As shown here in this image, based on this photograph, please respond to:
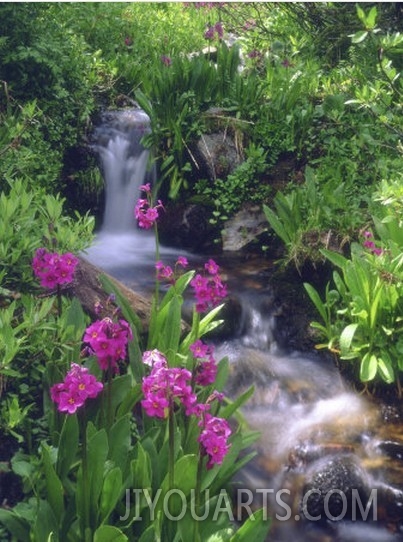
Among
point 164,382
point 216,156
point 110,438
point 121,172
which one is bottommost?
point 110,438

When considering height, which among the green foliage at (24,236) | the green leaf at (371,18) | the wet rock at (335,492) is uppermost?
the green leaf at (371,18)

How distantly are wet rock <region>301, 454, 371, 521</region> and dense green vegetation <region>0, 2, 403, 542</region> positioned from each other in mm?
524

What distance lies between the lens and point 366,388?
4379 mm

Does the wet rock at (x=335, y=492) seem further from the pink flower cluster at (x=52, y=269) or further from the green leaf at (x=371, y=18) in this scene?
the green leaf at (x=371, y=18)

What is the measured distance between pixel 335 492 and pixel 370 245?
1765 mm

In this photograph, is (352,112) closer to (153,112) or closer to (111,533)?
(153,112)

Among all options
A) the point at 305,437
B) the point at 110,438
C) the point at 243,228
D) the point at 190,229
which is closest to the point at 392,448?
the point at 305,437

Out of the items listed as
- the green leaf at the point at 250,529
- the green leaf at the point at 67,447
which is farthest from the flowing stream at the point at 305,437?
the green leaf at the point at 67,447

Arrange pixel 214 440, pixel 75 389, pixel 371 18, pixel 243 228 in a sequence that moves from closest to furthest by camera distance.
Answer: pixel 214 440
pixel 75 389
pixel 371 18
pixel 243 228

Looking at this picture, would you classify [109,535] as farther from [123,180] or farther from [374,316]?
[123,180]

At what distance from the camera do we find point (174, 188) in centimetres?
655

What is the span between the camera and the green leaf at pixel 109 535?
236 cm

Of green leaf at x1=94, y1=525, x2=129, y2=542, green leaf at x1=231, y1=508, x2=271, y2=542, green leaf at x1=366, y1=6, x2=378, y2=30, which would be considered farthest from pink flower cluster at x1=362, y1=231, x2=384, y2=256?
green leaf at x1=94, y1=525, x2=129, y2=542

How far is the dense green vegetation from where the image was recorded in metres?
2.81
